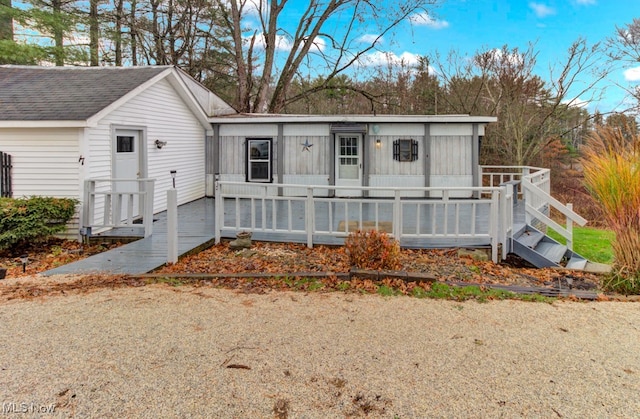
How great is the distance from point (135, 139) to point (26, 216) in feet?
9.58

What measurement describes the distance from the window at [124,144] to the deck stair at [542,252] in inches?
292

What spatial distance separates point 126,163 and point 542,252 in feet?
26.1

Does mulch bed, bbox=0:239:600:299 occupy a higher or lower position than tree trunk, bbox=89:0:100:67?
lower

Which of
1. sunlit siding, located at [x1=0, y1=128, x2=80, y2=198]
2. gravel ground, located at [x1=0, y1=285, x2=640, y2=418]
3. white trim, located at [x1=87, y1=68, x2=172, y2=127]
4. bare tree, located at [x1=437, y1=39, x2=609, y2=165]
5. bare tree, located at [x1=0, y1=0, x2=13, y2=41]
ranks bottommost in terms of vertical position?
gravel ground, located at [x1=0, y1=285, x2=640, y2=418]

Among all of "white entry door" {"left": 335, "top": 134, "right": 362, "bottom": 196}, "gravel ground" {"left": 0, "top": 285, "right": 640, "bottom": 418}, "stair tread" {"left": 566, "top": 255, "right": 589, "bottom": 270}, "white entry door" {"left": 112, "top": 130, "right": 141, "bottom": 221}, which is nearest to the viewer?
"gravel ground" {"left": 0, "top": 285, "right": 640, "bottom": 418}

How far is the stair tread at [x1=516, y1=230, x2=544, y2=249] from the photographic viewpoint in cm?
699

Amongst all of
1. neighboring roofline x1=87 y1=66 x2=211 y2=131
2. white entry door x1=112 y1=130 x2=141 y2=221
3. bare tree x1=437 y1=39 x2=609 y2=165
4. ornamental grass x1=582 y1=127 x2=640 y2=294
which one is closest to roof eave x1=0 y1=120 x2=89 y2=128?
neighboring roofline x1=87 y1=66 x2=211 y2=131

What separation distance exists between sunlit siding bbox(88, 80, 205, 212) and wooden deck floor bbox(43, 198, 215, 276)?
1.37 meters

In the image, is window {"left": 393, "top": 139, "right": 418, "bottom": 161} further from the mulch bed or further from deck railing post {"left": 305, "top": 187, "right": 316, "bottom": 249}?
deck railing post {"left": 305, "top": 187, "right": 316, "bottom": 249}

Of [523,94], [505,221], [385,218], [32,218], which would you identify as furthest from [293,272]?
[523,94]

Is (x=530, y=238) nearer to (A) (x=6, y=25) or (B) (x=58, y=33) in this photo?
(B) (x=58, y=33)

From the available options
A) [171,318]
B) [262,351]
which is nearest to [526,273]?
[262,351]

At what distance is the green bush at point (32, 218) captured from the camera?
6641mm

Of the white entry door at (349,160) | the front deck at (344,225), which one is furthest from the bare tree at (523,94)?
the front deck at (344,225)
